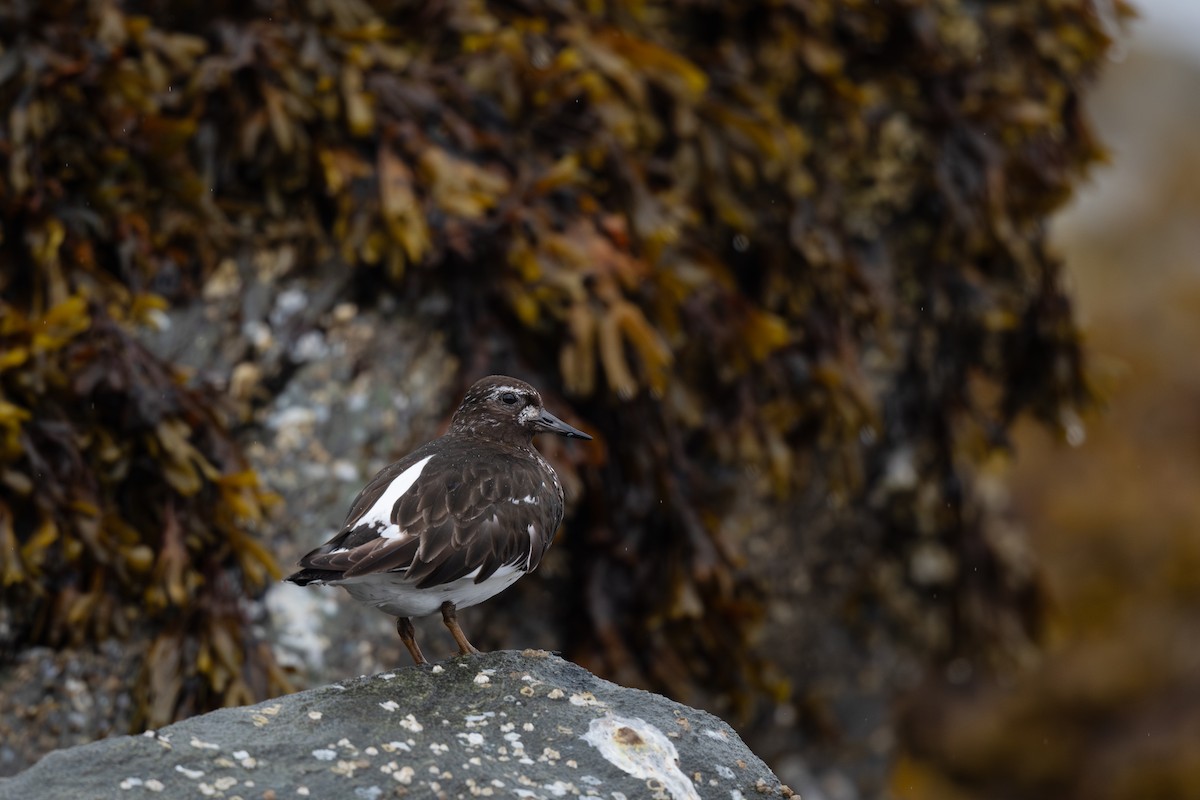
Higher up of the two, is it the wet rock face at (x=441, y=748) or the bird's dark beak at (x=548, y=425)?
the bird's dark beak at (x=548, y=425)

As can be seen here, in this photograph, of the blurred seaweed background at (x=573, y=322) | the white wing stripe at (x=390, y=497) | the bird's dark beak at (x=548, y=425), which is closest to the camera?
the white wing stripe at (x=390, y=497)

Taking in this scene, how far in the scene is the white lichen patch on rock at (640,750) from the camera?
2.77 meters

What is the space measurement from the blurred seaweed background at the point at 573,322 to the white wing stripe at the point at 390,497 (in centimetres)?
111

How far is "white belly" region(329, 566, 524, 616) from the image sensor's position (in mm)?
3154

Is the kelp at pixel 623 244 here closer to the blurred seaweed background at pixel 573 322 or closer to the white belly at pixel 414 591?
the blurred seaweed background at pixel 573 322

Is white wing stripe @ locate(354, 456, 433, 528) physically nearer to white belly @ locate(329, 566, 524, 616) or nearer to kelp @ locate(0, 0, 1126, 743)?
white belly @ locate(329, 566, 524, 616)

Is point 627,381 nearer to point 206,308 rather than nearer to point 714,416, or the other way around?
point 714,416

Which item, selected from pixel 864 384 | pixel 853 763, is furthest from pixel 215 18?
pixel 853 763

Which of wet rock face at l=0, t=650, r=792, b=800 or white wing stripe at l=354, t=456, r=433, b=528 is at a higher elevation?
white wing stripe at l=354, t=456, r=433, b=528

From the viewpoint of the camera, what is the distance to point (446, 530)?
10.6ft

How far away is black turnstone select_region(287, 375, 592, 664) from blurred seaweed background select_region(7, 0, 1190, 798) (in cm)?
110

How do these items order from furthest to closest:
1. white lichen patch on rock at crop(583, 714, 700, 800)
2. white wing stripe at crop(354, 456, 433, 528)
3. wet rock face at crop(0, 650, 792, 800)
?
white wing stripe at crop(354, 456, 433, 528), white lichen patch on rock at crop(583, 714, 700, 800), wet rock face at crop(0, 650, 792, 800)

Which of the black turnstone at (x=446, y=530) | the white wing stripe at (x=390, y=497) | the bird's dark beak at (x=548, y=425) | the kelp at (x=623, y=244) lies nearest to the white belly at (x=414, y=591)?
the black turnstone at (x=446, y=530)

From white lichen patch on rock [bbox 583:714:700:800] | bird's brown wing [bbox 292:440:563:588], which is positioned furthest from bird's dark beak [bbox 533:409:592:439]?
white lichen patch on rock [bbox 583:714:700:800]
